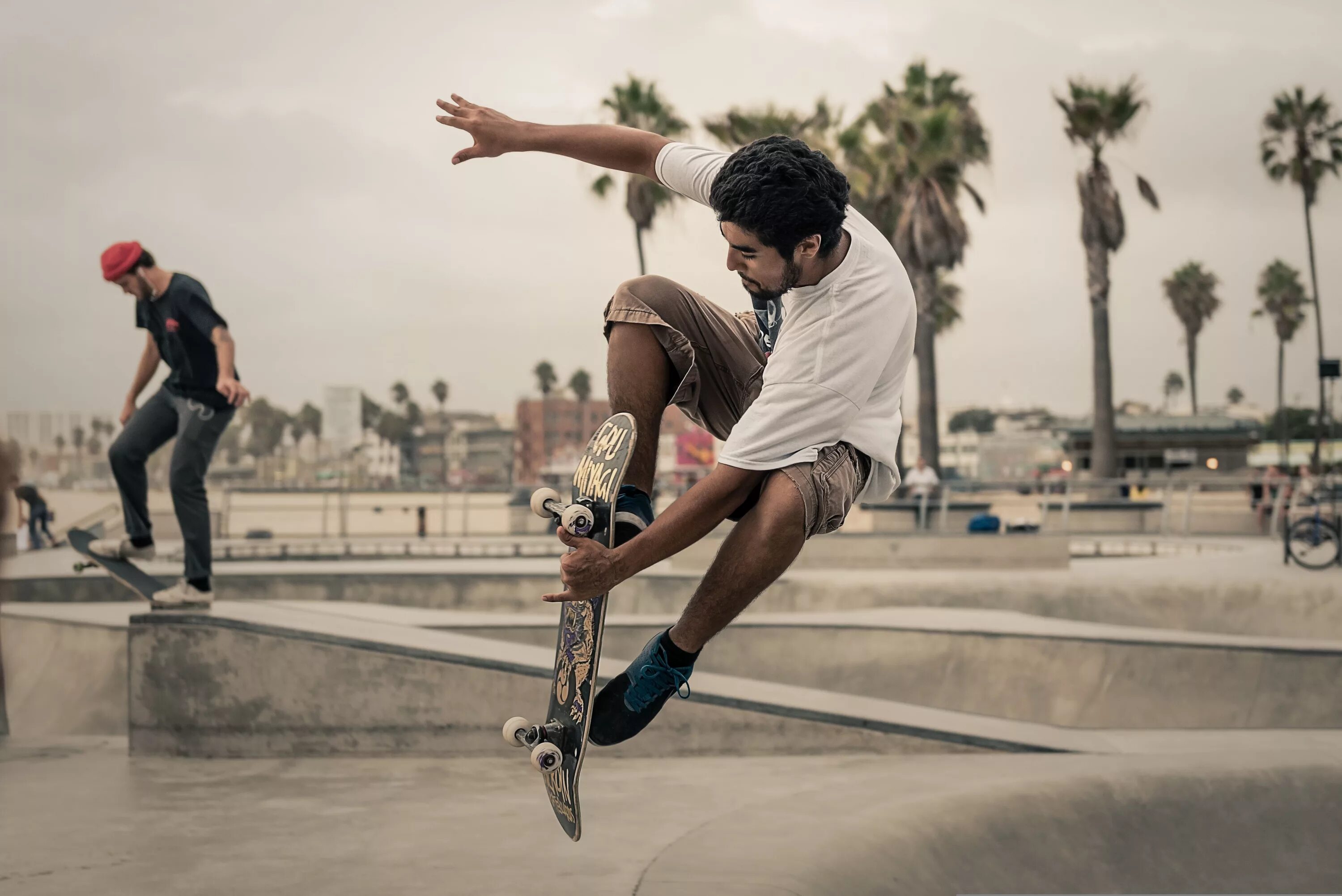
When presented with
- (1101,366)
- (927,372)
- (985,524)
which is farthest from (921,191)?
(985,524)

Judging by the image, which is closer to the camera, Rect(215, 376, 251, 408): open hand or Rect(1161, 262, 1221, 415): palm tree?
Rect(215, 376, 251, 408): open hand

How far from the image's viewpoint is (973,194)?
30141 mm

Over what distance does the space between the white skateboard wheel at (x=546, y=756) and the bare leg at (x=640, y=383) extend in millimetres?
819

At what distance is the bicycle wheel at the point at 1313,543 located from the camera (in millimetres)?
14398

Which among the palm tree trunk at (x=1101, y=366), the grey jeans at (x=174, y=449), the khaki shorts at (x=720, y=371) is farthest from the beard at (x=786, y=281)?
the palm tree trunk at (x=1101, y=366)

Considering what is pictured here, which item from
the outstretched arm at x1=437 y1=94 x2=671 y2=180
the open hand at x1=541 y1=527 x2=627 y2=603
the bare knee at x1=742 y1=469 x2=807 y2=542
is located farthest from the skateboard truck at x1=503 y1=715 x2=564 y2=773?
the outstretched arm at x1=437 y1=94 x2=671 y2=180

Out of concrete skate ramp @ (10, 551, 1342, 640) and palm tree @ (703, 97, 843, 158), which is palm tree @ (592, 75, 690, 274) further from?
concrete skate ramp @ (10, 551, 1342, 640)

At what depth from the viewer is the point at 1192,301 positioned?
66.7 m

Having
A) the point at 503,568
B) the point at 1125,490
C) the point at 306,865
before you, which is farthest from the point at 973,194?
the point at 306,865

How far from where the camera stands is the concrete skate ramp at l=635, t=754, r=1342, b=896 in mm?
4047

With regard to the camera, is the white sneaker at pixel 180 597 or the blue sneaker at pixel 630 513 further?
the white sneaker at pixel 180 597

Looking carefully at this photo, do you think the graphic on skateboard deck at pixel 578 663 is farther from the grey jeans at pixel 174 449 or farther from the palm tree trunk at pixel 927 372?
the palm tree trunk at pixel 927 372

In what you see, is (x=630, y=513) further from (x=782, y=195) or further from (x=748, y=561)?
(x=782, y=195)

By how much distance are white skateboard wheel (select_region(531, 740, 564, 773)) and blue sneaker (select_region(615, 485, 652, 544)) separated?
686 millimetres
